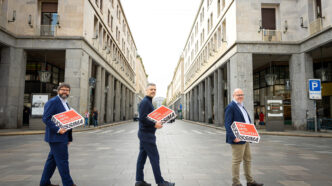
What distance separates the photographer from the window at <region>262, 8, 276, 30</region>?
20.3 m

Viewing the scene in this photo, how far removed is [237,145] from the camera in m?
3.89

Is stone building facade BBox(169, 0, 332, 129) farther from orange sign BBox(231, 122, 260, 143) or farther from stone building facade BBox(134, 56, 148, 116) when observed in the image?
stone building facade BBox(134, 56, 148, 116)

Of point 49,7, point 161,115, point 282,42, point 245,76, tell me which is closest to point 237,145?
point 161,115

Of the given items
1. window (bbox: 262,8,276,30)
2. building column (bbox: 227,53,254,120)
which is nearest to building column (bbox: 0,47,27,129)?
building column (bbox: 227,53,254,120)

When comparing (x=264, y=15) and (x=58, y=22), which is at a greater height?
(x=264, y=15)

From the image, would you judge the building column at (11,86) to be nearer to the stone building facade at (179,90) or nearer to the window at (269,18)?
the window at (269,18)

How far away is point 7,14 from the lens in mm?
18484

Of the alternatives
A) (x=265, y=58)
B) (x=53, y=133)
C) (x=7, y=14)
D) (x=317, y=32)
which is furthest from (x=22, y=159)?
(x=265, y=58)

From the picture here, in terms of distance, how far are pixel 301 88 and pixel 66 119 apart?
20329 millimetres

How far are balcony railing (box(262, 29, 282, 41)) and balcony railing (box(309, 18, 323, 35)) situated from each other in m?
2.43

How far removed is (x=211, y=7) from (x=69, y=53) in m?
19.7

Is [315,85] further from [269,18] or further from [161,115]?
[161,115]

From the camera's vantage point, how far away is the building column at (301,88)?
18.5 m

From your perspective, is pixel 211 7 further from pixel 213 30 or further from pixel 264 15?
pixel 264 15
